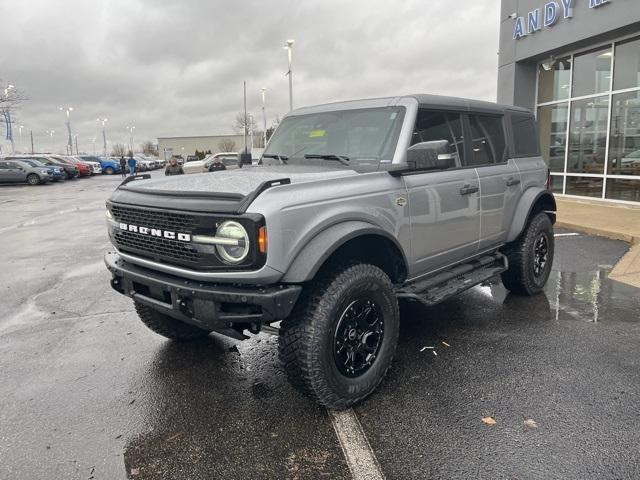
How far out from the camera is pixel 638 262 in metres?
7.04

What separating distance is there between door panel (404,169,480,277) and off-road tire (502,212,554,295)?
0.90 m

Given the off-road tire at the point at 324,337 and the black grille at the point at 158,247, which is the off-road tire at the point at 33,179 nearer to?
the black grille at the point at 158,247

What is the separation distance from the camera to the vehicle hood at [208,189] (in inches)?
116

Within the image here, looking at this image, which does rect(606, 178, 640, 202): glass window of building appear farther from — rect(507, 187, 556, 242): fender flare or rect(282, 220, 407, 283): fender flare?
rect(282, 220, 407, 283): fender flare

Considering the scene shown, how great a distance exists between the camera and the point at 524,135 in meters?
5.64

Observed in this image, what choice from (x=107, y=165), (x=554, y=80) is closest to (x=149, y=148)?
(x=107, y=165)

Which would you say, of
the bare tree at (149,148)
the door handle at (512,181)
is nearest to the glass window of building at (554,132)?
the door handle at (512,181)

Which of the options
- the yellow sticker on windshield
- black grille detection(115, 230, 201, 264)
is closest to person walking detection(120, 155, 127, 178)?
the yellow sticker on windshield

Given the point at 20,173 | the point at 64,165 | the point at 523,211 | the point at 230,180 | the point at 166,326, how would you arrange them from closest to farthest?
1. the point at 230,180
2. the point at 166,326
3. the point at 523,211
4. the point at 20,173
5. the point at 64,165

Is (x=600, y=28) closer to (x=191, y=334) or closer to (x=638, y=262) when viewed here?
(x=638, y=262)

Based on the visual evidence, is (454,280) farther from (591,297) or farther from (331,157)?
(591,297)

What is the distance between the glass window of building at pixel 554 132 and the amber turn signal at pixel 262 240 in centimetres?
1366

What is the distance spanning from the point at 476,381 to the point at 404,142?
1816mm

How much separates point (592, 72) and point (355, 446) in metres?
13.9
